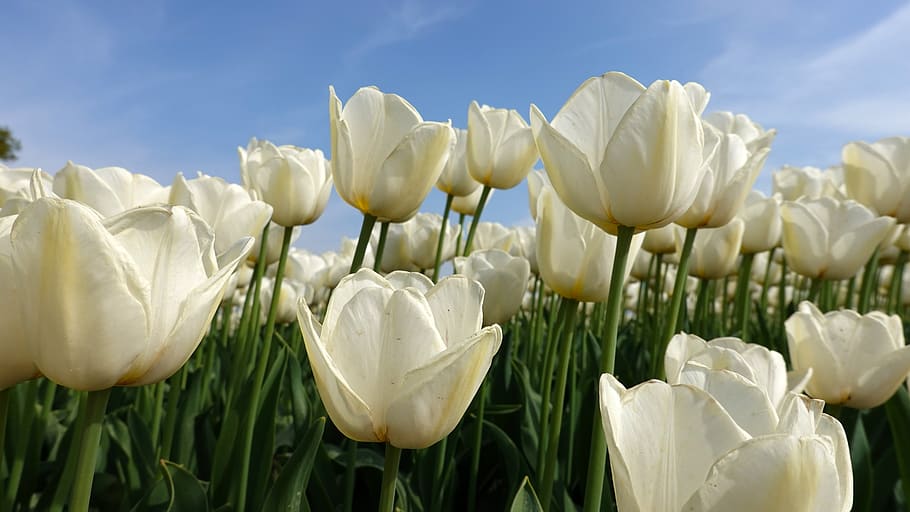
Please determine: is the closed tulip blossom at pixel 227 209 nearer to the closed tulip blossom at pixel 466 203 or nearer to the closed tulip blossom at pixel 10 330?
the closed tulip blossom at pixel 10 330

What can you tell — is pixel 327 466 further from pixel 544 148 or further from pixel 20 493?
pixel 544 148

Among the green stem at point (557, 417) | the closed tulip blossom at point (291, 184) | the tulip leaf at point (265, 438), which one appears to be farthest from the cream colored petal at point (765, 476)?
the closed tulip blossom at point (291, 184)

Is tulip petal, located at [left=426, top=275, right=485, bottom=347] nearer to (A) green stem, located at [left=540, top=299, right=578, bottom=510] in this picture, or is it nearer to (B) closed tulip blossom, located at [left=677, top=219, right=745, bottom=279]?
(A) green stem, located at [left=540, top=299, right=578, bottom=510]

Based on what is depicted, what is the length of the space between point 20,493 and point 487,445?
1.19 m

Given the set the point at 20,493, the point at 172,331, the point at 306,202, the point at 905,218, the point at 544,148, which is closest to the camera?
the point at 172,331

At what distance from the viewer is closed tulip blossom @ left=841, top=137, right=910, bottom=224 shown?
8.94ft

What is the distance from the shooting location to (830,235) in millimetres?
2541

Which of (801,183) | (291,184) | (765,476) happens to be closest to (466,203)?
(291,184)

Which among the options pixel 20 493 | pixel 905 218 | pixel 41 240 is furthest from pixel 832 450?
pixel 905 218

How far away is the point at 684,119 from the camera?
1114 millimetres

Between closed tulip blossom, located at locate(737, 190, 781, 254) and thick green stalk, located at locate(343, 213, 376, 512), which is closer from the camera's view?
thick green stalk, located at locate(343, 213, 376, 512)

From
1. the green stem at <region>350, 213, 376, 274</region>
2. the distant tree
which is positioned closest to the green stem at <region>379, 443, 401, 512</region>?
the green stem at <region>350, 213, 376, 274</region>

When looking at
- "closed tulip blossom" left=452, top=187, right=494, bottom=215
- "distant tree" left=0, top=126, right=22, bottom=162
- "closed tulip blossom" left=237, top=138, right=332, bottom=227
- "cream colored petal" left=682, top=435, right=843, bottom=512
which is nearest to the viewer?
"cream colored petal" left=682, top=435, right=843, bottom=512

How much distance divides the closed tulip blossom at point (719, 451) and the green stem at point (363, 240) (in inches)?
32.1
